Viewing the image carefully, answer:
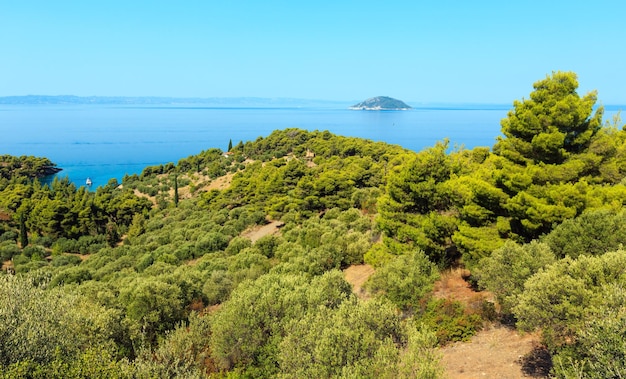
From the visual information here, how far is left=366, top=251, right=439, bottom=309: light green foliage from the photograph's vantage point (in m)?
14.0

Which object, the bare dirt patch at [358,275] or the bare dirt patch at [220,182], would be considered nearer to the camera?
Answer: the bare dirt patch at [358,275]

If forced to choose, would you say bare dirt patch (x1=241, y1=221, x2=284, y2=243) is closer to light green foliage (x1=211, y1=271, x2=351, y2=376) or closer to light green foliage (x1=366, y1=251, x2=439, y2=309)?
light green foliage (x1=366, y1=251, x2=439, y2=309)

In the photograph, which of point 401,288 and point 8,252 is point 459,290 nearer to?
point 401,288

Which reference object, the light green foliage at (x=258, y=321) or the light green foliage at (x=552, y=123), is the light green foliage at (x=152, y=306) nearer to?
the light green foliage at (x=258, y=321)

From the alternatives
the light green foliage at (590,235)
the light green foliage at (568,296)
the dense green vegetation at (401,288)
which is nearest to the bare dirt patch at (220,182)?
the dense green vegetation at (401,288)

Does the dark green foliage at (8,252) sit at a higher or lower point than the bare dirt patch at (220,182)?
lower

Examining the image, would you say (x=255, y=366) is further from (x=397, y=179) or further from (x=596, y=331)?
(x=397, y=179)

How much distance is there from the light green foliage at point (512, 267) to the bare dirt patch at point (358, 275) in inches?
303

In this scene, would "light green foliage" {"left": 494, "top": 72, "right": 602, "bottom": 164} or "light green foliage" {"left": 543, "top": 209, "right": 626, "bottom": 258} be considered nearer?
"light green foliage" {"left": 543, "top": 209, "right": 626, "bottom": 258}

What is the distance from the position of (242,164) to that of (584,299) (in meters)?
73.7

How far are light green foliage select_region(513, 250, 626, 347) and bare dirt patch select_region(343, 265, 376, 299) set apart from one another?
34.7ft

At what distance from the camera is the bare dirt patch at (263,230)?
41.7m

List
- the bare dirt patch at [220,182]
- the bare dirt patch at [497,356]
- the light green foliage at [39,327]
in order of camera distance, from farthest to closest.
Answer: the bare dirt patch at [220,182]
the bare dirt patch at [497,356]
the light green foliage at [39,327]

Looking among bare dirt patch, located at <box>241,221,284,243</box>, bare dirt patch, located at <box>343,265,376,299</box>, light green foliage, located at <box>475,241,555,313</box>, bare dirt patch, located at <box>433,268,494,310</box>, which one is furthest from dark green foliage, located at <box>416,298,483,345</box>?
bare dirt patch, located at <box>241,221,284,243</box>
